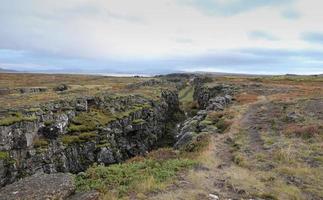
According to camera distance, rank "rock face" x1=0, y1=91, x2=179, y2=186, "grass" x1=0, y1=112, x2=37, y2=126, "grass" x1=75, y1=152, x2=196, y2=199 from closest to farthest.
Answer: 1. "grass" x1=75, y1=152, x2=196, y2=199
2. "rock face" x1=0, y1=91, x2=179, y2=186
3. "grass" x1=0, y1=112, x2=37, y2=126

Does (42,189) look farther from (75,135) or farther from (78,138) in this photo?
(75,135)

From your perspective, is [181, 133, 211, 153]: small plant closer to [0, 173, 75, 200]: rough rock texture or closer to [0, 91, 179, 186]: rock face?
[0, 173, 75, 200]: rough rock texture

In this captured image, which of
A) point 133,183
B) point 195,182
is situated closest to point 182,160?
point 195,182

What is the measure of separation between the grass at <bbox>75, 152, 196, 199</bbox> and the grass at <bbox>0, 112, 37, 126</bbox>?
15.0m

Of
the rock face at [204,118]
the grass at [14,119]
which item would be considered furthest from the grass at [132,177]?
the grass at [14,119]

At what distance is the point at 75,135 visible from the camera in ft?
129

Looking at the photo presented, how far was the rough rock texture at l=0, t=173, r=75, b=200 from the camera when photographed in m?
16.6

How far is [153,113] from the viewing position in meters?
58.2

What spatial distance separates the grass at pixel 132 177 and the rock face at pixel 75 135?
13123mm

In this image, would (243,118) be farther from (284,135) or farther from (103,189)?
(103,189)

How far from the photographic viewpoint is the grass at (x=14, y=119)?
31961 millimetres

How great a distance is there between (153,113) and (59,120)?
21.5 meters

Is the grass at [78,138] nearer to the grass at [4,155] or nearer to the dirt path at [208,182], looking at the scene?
the grass at [4,155]

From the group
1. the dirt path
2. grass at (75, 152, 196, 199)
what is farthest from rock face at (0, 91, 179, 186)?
the dirt path
